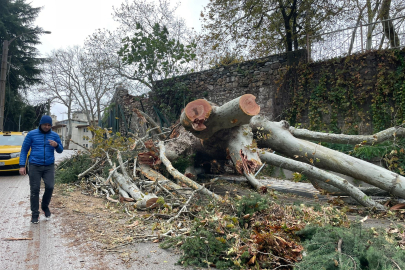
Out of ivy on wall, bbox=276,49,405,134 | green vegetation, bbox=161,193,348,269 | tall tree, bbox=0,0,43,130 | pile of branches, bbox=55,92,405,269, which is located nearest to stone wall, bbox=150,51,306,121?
ivy on wall, bbox=276,49,405,134

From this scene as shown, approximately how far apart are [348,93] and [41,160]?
27.8 ft

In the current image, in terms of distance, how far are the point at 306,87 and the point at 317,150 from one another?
193 inches

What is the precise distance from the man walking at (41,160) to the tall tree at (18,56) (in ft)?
81.1

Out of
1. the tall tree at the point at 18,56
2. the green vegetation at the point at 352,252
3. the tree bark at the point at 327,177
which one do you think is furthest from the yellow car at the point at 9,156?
the tall tree at the point at 18,56

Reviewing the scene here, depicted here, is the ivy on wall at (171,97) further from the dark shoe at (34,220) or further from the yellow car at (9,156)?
the dark shoe at (34,220)

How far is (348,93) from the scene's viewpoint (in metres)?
9.27

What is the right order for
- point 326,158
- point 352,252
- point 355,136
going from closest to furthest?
point 352,252
point 326,158
point 355,136

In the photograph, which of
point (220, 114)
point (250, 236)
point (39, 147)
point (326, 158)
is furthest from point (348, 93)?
point (39, 147)

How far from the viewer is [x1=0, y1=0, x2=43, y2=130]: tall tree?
84.4 feet

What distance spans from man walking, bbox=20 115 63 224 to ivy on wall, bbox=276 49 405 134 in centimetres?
624

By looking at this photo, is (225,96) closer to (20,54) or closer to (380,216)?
(380,216)

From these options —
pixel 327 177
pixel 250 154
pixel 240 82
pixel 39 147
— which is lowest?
pixel 327 177

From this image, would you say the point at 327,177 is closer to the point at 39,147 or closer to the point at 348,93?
the point at 39,147

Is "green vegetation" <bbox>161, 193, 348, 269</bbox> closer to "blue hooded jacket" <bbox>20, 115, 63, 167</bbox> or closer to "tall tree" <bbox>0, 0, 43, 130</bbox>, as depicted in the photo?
"blue hooded jacket" <bbox>20, 115, 63, 167</bbox>
